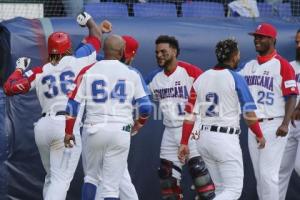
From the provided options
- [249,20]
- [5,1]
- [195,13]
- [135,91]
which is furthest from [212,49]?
[5,1]

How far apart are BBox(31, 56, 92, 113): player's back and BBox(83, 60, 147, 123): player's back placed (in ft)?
1.97

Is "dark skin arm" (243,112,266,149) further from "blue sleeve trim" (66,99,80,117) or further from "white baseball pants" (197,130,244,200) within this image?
"blue sleeve trim" (66,99,80,117)

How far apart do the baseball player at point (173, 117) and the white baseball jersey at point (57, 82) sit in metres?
0.96

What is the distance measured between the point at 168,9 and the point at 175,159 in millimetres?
2585

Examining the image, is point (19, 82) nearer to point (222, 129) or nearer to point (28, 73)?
point (28, 73)

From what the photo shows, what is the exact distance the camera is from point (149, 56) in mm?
8625

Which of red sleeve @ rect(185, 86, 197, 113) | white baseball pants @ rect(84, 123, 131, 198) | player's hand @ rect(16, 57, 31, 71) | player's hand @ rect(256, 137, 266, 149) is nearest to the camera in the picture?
white baseball pants @ rect(84, 123, 131, 198)

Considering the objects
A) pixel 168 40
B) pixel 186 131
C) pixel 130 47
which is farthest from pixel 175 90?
pixel 186 131

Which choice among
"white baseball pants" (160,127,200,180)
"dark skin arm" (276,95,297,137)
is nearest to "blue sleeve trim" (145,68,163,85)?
"white baseball pants" (160,127,200,180)

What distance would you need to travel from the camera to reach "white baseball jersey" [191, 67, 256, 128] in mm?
6969

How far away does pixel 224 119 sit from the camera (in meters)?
7.04

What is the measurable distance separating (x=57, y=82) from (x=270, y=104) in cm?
208

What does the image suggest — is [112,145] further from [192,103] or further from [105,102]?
[192,103]

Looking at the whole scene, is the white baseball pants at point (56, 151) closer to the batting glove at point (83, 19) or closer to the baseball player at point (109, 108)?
the baseball player at point (109, 108)
